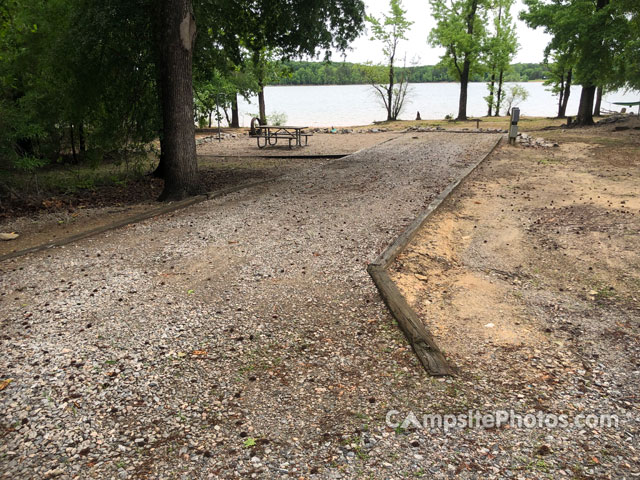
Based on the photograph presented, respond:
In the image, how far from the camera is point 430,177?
10.3 m

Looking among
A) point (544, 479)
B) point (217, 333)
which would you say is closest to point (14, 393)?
point (217, 333)

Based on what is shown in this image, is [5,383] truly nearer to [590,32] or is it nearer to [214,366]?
[214,366]

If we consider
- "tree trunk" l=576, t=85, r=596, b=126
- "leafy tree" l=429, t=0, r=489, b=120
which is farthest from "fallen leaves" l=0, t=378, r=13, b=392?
"leafy tree" l=429, t=0, r=489, b=120

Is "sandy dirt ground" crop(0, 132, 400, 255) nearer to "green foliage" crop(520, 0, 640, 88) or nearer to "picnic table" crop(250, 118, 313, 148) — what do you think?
"picnic table" crop(250, 118, 313, 148)

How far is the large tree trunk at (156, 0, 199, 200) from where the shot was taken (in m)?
7.86

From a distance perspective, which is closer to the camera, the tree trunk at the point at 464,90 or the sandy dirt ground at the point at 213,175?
the sandy dirt ground at the point at 213,175

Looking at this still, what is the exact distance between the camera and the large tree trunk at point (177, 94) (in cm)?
786

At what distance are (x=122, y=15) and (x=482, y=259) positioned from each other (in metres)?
7.73

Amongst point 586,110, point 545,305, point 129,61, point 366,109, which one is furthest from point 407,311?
point 366,109

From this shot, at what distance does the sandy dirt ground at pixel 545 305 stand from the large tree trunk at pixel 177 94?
4.83m

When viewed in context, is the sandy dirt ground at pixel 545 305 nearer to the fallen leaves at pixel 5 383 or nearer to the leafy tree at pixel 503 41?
the fallen leaves at pixel 5 383

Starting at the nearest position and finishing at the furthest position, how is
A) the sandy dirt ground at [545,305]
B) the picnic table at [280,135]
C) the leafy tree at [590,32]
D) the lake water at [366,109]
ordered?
the sandy dirt ground at [545,305] < the picnic table at [280,135] < the leafy tree at [590,32] < the lake water at [366,109]

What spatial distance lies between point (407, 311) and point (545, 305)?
1.44 metres

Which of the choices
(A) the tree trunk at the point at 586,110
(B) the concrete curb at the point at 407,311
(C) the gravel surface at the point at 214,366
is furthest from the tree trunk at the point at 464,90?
(C) the gravel surface at the point at 214,366
